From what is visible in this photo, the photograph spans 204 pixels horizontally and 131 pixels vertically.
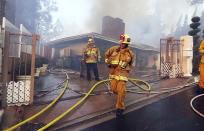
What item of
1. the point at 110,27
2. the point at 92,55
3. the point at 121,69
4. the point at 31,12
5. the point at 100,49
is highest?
the point at 31,12

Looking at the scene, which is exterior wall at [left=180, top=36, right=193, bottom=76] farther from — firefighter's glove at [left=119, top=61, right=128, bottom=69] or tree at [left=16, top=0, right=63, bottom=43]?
tree at [left=16, top=0, right=63, bottom=43]

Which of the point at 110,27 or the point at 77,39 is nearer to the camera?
the point at 77,39

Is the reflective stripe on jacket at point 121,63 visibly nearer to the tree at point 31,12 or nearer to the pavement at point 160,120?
the pavement at point 160,120

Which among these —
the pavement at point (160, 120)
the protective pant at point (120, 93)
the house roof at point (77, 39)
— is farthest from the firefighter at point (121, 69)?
the house roof at point (77, 39)

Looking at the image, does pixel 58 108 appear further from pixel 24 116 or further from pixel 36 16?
pixel 36 16

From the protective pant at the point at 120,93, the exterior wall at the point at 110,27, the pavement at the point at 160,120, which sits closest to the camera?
the pavement at the point at 160,120

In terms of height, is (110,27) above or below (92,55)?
above

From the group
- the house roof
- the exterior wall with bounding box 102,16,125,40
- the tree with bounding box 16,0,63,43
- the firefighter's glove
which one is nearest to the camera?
the firefighter's glove

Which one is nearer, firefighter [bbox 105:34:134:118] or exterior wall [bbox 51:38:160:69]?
firefighter [bbox 105:34:134:118]

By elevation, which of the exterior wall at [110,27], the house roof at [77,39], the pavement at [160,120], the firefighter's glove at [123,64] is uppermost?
the exterior wall at [110,27]

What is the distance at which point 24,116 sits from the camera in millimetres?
2928

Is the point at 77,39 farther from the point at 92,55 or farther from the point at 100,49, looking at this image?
the point at 92,55

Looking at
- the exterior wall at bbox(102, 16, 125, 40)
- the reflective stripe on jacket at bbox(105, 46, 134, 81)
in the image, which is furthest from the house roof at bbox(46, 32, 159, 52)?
the reflective stripe on jacket at bbox(105, 46, 134, 81)

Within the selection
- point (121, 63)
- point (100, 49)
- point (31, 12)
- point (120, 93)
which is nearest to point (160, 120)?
point (120, 93)
